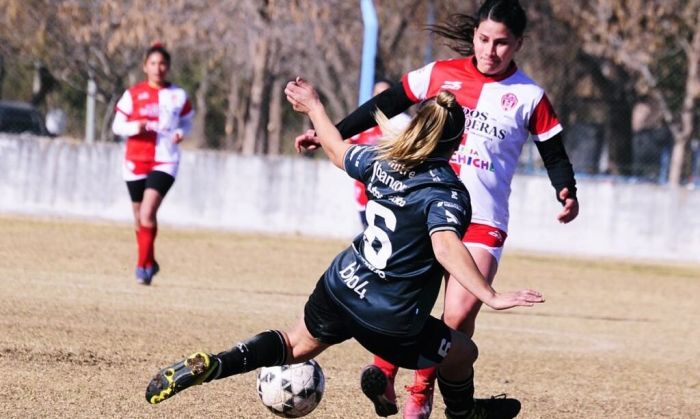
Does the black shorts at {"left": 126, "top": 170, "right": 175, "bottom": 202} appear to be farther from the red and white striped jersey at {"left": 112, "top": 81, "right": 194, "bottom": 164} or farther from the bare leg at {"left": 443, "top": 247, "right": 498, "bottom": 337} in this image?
the bare leg at {"left": 443, "top": 247, "right": 498, "bottom": 337}

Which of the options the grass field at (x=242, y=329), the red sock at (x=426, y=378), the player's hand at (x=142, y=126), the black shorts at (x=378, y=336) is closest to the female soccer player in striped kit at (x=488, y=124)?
the red sock at (x=426, y=378)

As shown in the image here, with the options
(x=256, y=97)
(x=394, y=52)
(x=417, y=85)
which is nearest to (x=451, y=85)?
(x=417, y=85)

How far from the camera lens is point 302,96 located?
5.47 meters

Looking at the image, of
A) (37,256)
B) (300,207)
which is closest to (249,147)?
(300,207)

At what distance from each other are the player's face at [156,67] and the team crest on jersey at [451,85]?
5149 millimetres

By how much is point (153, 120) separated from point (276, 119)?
18.5m

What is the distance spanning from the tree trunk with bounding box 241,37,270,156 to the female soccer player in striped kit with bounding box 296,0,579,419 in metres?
15.0

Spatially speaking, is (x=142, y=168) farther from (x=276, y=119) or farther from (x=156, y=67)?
(x=276, y=119)

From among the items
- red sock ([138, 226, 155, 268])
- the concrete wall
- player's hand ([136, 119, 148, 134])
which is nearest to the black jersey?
red sock ([138, 226, 155, 268])

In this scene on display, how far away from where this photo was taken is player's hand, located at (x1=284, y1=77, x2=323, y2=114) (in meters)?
5.46

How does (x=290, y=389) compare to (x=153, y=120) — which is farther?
(x=153, y=120)

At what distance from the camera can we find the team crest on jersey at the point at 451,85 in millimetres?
6387

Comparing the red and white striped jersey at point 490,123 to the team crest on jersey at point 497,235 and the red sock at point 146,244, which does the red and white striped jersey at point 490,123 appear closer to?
the team crest on jersey at point 497,235

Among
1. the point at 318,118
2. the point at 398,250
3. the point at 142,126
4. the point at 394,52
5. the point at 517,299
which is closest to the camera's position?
the point at 517,299
